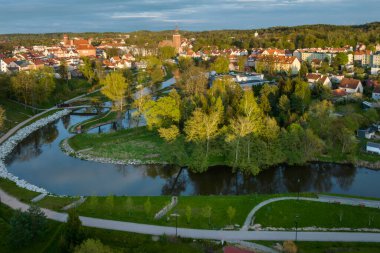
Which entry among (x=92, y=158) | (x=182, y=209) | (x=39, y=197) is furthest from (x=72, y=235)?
(x=92, y=158)

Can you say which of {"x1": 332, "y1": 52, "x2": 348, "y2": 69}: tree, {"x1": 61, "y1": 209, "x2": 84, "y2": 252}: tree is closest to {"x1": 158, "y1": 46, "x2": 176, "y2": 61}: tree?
{"x1": 332, "y1": 52, "x2": 348, "y2": 69}: tree

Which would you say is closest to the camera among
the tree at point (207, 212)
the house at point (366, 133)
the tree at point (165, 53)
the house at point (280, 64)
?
the tree at point (207, 212)

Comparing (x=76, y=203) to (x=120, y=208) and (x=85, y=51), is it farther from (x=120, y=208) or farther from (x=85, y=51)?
(x=85, y=51)

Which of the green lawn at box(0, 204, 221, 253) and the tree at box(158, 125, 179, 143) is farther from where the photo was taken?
the tree at box(158, 125, 179, 143)

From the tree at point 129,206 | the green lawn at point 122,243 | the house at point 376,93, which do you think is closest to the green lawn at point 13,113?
the tree at point 129,206

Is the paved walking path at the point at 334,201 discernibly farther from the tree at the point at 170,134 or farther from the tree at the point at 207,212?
the tree at the point at 170,134

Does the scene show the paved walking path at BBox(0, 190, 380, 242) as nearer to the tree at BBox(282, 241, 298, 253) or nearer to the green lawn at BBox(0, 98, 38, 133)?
the tree at BBox(282, 241, 298, 253)

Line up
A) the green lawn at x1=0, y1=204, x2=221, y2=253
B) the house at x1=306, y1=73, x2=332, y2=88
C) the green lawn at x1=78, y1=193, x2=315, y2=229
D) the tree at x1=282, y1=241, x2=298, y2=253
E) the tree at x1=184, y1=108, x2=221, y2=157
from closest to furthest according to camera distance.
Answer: the tree at x1=282, y1=241, x2=298, y2=253 < the green lawn at x1=0, y1=204, x2=221, y2=253 < the green lawn at x1=78, y1=193, x2=315, y2=229 < the tree at x1=184, y1=108, x2=221, y2=157 < the house at x1=306, y1=73, x2=332, y2=88
